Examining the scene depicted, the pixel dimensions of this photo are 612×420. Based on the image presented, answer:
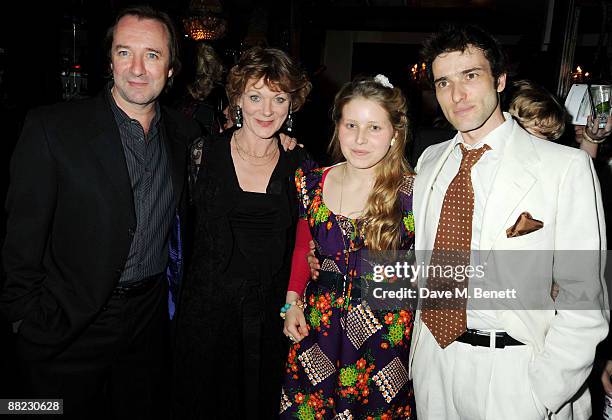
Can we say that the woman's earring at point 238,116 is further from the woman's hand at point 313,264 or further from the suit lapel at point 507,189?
the suit lapel at point 507,189

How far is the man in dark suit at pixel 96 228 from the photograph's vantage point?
1837 mm

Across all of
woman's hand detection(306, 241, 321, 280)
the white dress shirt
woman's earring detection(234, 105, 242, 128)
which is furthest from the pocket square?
woman's earring detection(234, 105, 242, 128)

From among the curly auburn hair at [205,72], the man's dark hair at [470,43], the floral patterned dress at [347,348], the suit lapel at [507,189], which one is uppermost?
the curly auburn hair at [205,72]

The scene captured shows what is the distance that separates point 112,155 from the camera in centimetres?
192

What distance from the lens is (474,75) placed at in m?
1.79

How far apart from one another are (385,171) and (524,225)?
0.70 m

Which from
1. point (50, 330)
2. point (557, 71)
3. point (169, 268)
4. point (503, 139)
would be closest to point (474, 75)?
point (503, 139)

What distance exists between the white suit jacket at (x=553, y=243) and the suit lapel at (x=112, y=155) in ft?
4.50

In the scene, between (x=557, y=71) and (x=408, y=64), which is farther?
(x=408, y=64)

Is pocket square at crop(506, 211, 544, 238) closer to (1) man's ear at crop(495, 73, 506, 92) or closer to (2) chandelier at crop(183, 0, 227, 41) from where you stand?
(1) man's ear at crop(495, 73, 506, 92)

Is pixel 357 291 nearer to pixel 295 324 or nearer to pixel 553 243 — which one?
pixel 295 324

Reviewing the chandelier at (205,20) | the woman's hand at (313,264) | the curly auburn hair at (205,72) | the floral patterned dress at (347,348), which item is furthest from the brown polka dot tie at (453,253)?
the chandelier at (205,20)

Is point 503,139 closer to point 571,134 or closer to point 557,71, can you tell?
point 571,134

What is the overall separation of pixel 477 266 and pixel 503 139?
469 millimetres
